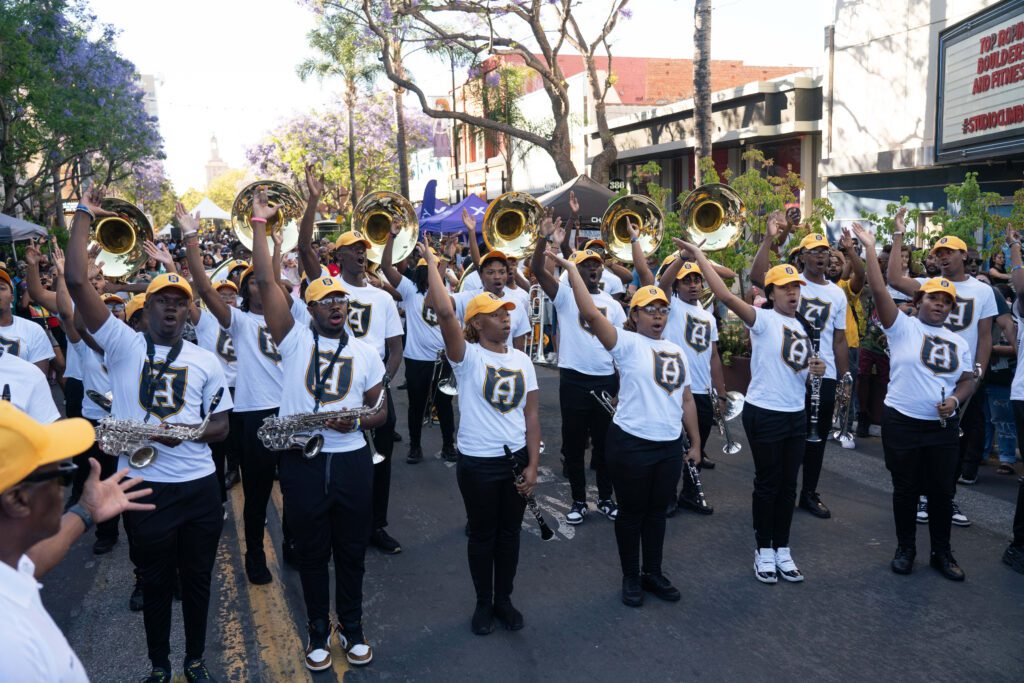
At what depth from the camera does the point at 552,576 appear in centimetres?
597

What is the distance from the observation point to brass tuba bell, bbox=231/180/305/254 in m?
7.41

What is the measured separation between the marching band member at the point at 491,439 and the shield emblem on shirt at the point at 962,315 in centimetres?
406

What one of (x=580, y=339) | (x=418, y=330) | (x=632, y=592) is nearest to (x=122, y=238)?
(x=418, y=330)

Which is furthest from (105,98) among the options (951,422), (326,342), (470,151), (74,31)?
(951,422)

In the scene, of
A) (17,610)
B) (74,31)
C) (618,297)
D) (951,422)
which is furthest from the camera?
(74,31)

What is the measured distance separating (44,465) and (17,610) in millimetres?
378

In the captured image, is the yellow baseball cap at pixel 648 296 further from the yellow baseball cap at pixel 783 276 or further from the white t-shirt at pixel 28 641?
the white t-shirt at pixel 28 641

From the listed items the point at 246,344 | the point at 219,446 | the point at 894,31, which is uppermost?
the point at 894,31

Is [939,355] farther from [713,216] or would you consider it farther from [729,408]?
[713,216]

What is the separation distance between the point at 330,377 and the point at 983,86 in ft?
41.3

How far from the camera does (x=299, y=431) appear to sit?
4.63 m

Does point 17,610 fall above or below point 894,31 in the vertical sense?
below

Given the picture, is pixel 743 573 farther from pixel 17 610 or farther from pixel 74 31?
pixel 74 31

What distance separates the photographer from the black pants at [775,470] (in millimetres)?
5801
